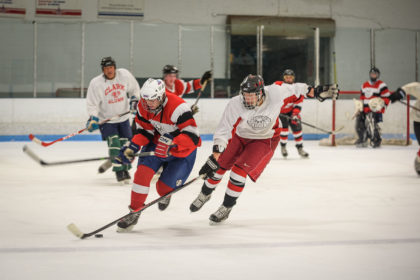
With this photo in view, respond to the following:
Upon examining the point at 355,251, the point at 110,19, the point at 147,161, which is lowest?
the point at 355,251

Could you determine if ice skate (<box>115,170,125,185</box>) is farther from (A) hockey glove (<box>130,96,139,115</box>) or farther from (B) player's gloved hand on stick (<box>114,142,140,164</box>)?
(B) player's gloved hand on stick (<box>114,142,140,164</box>)

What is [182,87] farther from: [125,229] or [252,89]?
[125,229]

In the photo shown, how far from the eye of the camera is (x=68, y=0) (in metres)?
11.3

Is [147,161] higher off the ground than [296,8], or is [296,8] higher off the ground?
[296,8]

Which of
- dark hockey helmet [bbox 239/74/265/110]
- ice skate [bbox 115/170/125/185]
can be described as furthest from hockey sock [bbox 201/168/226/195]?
ice skate [bbox 115/170/125/185]

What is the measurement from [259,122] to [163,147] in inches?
25.0

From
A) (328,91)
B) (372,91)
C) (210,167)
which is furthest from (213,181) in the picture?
(372,91)

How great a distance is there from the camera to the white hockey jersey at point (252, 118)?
3.47 meters

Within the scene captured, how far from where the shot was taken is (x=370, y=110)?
9.12 meters

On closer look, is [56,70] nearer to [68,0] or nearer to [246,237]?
[68,0]

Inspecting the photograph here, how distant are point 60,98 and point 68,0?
242 cm

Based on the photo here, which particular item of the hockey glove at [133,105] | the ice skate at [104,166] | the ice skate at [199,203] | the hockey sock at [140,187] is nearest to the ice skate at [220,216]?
the ice skate at [199,203]

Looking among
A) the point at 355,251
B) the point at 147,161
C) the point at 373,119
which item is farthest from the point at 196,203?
the point at 373,119

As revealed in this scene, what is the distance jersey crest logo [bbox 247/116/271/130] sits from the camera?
11.5 feet
